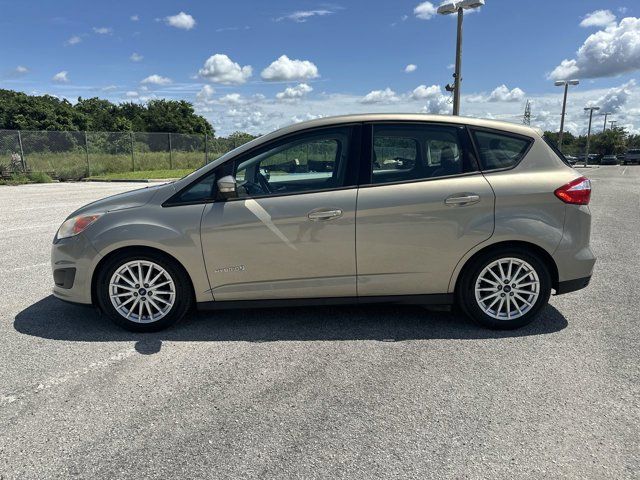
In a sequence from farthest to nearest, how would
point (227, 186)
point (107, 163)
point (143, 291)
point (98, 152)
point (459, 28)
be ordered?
point (107, 163), point (98, 152), point (459, 28), point (143, 291), point (227, 186)

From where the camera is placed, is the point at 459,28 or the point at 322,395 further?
the point at 459,28

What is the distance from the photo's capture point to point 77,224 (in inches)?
156

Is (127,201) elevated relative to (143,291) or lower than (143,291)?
elevated

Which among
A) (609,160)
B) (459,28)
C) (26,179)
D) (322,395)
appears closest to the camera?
(322,395)

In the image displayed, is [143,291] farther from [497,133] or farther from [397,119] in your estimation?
[497,133]

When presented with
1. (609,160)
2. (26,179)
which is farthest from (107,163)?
(609,160)

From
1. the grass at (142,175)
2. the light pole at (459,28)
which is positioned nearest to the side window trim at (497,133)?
the light pole at (459,28)

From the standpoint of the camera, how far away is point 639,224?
31.1 ft

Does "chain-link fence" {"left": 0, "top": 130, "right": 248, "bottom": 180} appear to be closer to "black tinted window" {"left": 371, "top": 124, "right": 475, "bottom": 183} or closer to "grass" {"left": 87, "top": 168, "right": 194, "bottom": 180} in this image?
"grass" {"left": 87, "top": 168, "right": 194, "bottom": 180}

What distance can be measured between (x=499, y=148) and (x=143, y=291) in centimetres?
320

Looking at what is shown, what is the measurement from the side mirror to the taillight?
A: 2584mm

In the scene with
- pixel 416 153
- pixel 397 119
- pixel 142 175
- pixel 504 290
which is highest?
pixel 397 119

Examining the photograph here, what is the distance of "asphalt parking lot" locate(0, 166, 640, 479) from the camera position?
2398 millimetres

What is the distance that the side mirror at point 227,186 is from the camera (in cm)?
375
